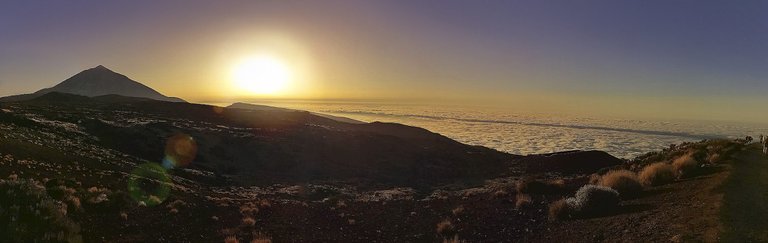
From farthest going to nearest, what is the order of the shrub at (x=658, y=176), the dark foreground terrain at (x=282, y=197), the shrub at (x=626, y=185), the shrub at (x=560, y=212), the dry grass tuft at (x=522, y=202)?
the shrub at (x=658, y=176) < the dry grass tuft at (x=522, y=202) < the shrub at (x=626, y=185) < the shrub at (x=560, y=212) < the dark foreground terrain at (x=282, y=197)

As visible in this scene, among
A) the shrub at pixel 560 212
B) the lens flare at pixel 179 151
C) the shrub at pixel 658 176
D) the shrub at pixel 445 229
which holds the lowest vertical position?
the lens flare at pixel 179 151

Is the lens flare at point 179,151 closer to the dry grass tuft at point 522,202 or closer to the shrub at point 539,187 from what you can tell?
the shrub at point 539,187

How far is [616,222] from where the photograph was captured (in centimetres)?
1301

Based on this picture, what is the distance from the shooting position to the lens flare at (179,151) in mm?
43463

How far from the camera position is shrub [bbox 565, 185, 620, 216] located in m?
14.8

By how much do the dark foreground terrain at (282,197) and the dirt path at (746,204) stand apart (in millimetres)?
58

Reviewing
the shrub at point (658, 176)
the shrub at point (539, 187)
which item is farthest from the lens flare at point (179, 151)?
the shrub at point (658, 176)

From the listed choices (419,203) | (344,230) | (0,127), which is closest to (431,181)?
(419,203)

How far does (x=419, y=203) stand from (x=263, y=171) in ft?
99.4

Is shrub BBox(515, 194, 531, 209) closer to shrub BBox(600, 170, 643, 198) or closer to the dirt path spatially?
shrub BBox(600, 170, 643, 198)

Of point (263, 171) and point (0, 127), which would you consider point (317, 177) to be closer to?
point (263, 171)

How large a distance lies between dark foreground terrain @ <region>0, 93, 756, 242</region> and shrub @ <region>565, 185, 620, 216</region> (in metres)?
0.35

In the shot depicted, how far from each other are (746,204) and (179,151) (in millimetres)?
50323

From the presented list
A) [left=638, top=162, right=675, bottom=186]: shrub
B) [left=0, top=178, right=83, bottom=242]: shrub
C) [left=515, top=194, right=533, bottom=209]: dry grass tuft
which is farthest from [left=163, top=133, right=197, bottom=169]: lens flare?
[left=638, top=162, right=675, bottom=186]: shrub
